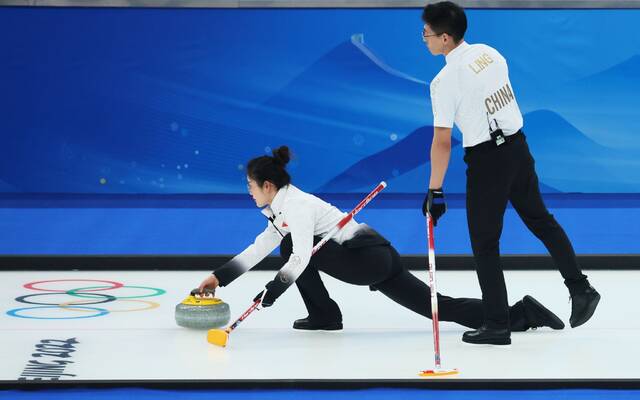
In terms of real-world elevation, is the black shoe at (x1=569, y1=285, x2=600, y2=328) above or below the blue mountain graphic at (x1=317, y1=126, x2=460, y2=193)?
below

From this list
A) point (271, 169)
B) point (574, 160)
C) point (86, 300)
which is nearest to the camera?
point (271, 169)

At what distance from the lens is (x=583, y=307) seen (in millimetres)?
4605

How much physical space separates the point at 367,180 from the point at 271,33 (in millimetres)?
1480

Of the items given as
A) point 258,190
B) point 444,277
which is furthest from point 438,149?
point 444,277

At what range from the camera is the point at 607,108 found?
917cm

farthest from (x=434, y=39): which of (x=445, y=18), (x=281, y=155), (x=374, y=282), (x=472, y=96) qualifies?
(x=374, y=282)

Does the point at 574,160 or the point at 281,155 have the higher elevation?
the point at 574,160

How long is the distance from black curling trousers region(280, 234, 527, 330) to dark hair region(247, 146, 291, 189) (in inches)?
10.4

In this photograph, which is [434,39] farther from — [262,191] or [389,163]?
[389,163]

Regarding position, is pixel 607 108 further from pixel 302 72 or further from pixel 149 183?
pixel 149 183

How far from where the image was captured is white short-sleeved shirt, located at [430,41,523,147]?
4.33 meters

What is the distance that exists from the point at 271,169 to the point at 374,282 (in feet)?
2.12

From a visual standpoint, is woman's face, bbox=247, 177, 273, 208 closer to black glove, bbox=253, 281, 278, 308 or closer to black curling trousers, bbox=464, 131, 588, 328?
black glove, bbox=253, 281, 278, 308

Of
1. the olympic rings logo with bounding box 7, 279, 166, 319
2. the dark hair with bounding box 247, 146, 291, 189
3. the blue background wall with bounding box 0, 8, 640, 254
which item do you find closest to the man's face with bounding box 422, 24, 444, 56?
the dark hair with bounding box 247, 146, 291, 189
